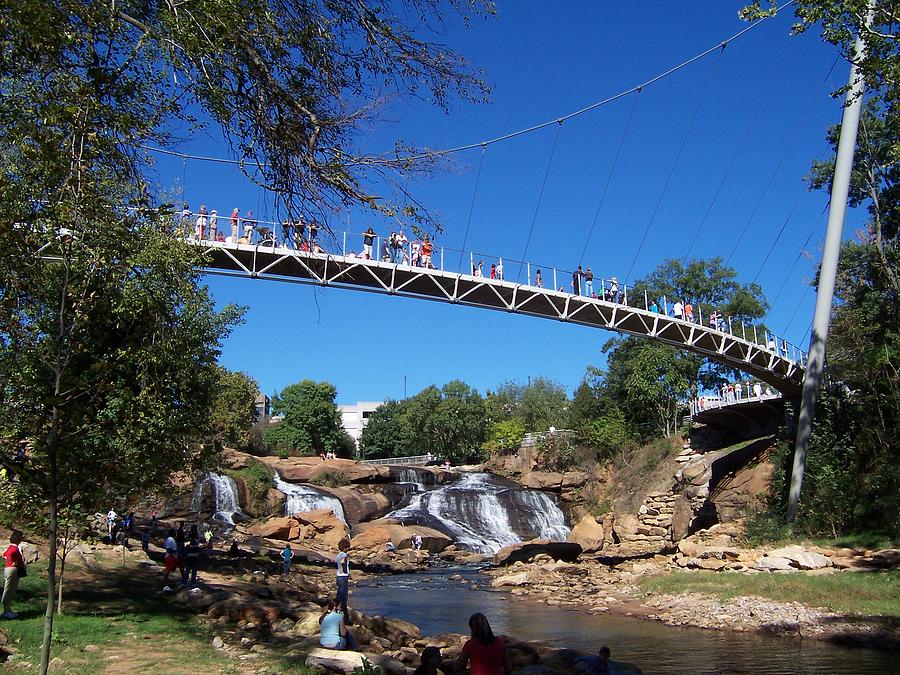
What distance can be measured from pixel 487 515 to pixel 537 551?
934 centimetres

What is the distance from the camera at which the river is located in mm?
13352

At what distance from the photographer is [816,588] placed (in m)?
17.7

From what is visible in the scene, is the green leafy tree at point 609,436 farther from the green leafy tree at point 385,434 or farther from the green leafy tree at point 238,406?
the green leafy tree at point 385,434

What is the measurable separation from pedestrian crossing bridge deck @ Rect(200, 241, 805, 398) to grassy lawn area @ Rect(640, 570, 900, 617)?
13.4 m

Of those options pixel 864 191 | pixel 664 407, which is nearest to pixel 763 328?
pixel 864 191

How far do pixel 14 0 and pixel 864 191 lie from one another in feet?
106

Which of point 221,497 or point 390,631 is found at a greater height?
point 221,497

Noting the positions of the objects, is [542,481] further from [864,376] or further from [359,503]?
[864,376]

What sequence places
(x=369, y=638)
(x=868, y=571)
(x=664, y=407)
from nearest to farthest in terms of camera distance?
(x=369, y=638) < (x=868, y=571) < (x=664, y=407)

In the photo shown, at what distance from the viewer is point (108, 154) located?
19.7ft

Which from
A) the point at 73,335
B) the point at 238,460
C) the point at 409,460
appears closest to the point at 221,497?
the point at 238,460

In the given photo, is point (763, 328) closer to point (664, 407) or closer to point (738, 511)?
point (738, 511)

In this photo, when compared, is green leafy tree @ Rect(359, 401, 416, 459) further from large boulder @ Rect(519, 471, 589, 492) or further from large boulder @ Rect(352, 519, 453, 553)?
large boulder @ Rect(352, 519, 453, 553)

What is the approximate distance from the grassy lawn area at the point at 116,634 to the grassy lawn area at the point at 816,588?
13.2 metres
